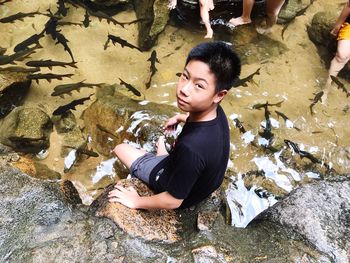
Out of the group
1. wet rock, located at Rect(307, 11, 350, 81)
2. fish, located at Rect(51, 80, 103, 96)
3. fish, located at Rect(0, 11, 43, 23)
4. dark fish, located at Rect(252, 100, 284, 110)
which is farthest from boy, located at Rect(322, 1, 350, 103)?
fish, located at Rect(0, 11, 43, 23)

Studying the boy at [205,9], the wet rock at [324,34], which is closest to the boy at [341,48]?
the wet rock at [324,34]

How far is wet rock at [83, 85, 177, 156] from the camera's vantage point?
14.3 feet

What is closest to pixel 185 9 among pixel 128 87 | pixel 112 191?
pixel 128 87

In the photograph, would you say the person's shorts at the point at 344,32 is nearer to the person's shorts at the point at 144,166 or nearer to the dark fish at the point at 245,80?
the dark fish at the point at 245,80

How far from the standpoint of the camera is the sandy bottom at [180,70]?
4828 millimetres

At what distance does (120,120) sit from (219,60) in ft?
8.31

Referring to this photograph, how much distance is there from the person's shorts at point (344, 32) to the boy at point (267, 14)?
2.98 ft

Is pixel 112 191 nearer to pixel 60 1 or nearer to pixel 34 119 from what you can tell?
pixel 34 119

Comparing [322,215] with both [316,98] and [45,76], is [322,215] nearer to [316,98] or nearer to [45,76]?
[316,98]

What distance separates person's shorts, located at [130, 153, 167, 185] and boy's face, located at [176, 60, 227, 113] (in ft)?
3.04

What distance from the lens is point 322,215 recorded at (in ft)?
9.59

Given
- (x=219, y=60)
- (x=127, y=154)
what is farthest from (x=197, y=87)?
(x=127, y=154)

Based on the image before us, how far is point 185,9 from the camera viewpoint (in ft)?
19.3

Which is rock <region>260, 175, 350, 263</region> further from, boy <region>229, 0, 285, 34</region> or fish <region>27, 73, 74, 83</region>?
boy <region>229, 0, 285, 34</region>
